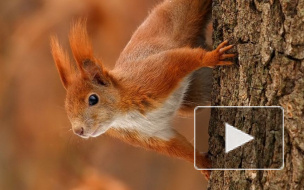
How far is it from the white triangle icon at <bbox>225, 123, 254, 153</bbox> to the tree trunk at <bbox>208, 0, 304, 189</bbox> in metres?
0.04

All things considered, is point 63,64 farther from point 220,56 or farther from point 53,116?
point 53,116

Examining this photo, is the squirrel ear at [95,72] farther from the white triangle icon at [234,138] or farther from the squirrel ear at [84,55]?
the white triangle icon at [234,138]

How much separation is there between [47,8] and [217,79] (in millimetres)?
2347

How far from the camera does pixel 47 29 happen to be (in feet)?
13.3

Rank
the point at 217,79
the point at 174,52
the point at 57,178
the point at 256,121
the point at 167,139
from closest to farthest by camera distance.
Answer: the point at 256,121, the point at 217,79, the point at 174,52, the point at 167,139, the point at 57,178

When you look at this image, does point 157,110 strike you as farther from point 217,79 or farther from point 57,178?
point 57,178

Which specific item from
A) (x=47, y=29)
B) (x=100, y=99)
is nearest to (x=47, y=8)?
(x=47, y=29)

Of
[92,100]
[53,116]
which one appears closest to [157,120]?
[92,100]

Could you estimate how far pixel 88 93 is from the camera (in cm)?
221

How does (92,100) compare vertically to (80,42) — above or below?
below

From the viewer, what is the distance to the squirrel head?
2.15 m

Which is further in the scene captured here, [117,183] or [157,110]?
[117,183]
